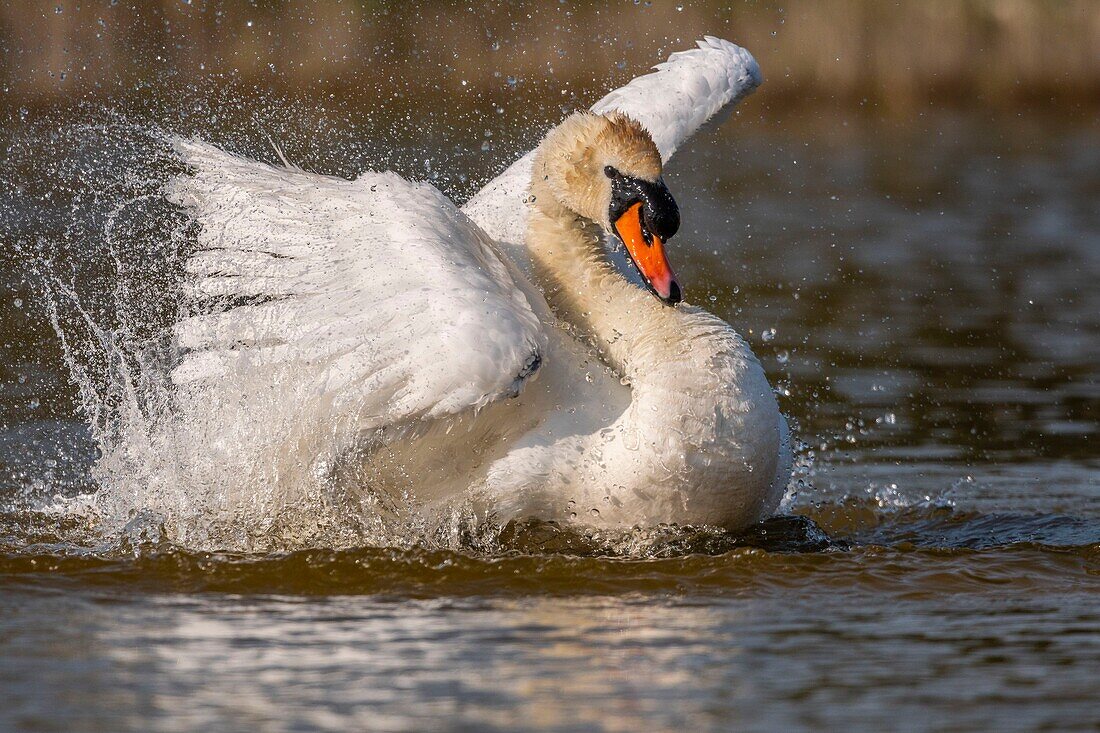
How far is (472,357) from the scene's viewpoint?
5.88 meters

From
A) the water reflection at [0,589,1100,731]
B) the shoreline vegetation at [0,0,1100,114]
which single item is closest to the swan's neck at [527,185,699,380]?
the water reflection at [0,589,1100,731]

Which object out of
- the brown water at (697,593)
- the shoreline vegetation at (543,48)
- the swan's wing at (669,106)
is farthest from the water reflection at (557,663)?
the shoreline vegetation at (543,48)

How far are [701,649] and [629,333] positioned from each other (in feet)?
6.31

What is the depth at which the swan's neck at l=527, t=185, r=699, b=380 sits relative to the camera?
6.87 metres

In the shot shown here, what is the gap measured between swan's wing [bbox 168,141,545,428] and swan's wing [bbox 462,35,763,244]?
135 cm

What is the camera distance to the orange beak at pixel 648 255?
22.2 feet

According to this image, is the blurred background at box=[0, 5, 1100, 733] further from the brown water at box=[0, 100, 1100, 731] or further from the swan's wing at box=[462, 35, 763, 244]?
the swan's wing at box=[462, 35, 763, 244]

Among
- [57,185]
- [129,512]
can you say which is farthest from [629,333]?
[57,185]

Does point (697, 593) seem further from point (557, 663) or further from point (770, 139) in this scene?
point (770, 139)

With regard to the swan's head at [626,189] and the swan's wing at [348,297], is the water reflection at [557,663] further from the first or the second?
the swan's head at [626,189]

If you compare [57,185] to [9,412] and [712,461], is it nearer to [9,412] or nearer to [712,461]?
[9,412]

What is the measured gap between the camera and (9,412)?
9438mm

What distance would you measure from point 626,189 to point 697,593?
5.93 ft

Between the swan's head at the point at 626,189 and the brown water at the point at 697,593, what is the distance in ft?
3.77
